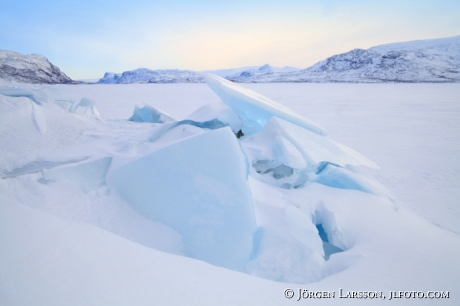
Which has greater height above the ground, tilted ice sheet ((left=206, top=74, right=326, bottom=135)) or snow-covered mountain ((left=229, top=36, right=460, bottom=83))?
snow-covered mountain ((left=229, top=36, right=460, bottom=83))

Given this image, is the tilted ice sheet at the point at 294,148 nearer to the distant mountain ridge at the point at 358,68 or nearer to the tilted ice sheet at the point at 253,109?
the tilted ice sheet at the point at 253,109

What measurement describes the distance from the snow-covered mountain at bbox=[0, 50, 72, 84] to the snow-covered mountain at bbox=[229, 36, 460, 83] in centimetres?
3106

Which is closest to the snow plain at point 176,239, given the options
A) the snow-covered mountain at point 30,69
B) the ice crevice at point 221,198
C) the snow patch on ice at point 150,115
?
the ice crevice at point 221,198

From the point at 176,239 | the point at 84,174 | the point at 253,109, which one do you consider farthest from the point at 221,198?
the point at 253,109

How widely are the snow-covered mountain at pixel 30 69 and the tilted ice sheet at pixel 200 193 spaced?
45.8 m

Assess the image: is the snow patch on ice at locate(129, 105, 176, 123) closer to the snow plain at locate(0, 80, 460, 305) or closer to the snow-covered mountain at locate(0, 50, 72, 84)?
the snow plain at locate(0, 80, 460, 305)

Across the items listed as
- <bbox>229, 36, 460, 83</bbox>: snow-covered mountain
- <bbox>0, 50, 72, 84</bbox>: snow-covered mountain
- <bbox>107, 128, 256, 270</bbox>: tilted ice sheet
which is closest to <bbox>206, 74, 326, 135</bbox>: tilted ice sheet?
<bbox>107, 128, 256, 270</bbox>: tilted ice sheet

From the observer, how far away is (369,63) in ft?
146

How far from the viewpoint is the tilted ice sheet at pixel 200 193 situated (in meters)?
1.45

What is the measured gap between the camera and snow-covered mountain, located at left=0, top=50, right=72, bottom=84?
128 feet

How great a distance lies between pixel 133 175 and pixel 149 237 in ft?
1.66

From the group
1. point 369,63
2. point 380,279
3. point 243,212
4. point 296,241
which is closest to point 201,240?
point 243,212

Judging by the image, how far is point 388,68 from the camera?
132ft

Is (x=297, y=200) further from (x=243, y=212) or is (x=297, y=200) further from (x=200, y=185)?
(x=200, y=185)
